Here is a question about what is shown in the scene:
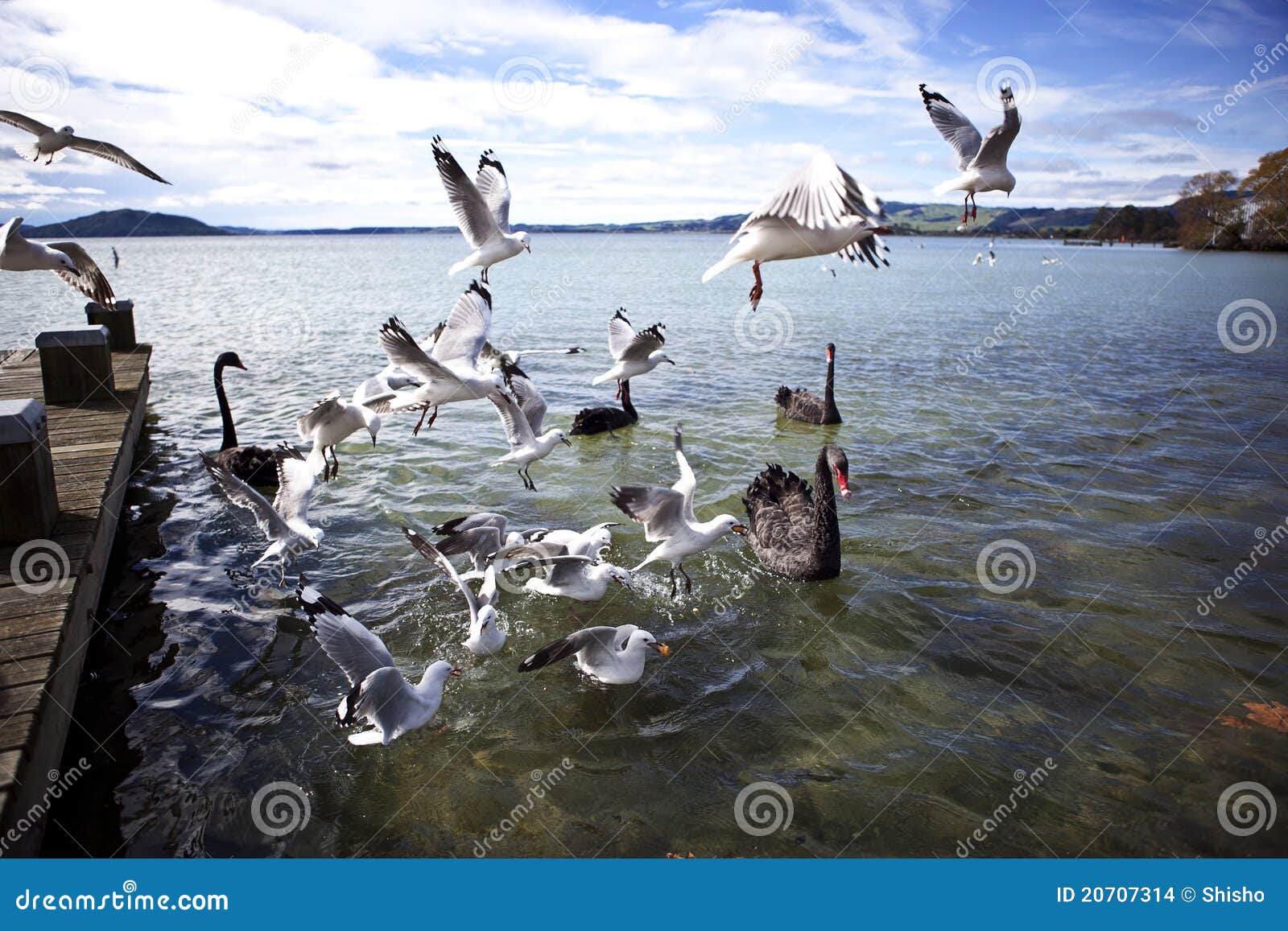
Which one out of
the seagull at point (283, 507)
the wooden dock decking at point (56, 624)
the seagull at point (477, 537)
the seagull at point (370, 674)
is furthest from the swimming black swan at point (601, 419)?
the seagull at point (370, 674)

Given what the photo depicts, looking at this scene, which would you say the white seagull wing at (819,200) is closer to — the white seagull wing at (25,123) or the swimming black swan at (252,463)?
the white seagull wing at (25,123)

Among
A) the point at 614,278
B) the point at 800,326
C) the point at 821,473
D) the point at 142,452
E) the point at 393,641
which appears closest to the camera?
the point at 393,641

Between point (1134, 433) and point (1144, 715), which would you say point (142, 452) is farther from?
point (1134, 433)

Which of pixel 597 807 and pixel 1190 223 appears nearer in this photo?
pixel 597 807

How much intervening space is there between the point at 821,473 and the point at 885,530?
1.40 meters

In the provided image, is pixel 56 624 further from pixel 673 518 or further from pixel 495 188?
pixel 495 188

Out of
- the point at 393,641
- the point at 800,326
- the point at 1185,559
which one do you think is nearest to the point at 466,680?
the point at 393,641

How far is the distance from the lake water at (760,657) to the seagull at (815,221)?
129 inches

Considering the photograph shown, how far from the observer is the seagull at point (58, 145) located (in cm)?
677

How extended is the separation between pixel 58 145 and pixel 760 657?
7.61m

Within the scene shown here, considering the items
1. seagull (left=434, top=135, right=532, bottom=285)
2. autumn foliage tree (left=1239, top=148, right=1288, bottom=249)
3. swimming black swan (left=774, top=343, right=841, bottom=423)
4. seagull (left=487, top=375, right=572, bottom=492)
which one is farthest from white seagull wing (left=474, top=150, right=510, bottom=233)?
autumn foliage tree (left=1239, top=148, right=1288, bottom=249)

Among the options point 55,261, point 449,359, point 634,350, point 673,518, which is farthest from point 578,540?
point 55,261

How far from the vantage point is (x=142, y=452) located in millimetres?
11609

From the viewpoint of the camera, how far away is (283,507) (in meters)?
7.13
